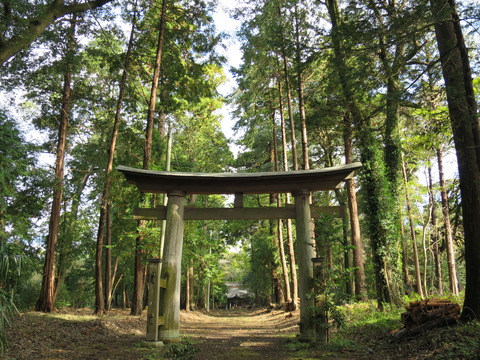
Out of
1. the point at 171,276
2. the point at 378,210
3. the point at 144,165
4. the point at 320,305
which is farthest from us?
the point at 144,165

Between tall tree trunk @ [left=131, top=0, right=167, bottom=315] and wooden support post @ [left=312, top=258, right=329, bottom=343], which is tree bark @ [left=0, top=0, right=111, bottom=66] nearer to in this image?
tall tree trunk @ [left=131, top=0, right=167, bottom=315]

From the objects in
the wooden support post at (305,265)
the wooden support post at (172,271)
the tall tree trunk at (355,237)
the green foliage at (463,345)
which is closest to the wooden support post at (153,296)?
the wooden support post at (172,271)

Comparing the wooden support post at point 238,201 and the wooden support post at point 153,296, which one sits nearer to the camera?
the wooden support post at point 153,296

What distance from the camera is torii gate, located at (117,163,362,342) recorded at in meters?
6.61

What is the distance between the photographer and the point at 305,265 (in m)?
6.74

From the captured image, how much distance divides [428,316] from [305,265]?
7.40 ft

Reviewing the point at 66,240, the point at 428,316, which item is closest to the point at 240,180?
the point at 428,316

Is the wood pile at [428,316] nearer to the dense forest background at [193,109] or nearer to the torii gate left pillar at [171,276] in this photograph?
the dense forest background at [193,109]

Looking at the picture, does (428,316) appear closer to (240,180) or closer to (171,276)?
(240,180)

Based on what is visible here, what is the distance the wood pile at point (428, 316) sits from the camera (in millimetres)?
5508

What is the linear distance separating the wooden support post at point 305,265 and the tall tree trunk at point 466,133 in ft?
8.40

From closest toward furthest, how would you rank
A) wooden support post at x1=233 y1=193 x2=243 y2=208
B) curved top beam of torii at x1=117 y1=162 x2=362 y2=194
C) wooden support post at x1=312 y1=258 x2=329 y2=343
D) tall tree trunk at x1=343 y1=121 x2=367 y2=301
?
1. wooden support post at x1=312 y1=258 x2=329 y2=343
2. curved top beam of torii at x1=117 y1=162 x2=362 y2=194
3. wooden support post at x1=233 y1=193 x2=243 y2=208
4. tall tree trunk at x1=343 y1=121 x2=367 y2=301

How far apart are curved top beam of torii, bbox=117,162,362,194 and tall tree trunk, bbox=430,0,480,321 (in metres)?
1.84

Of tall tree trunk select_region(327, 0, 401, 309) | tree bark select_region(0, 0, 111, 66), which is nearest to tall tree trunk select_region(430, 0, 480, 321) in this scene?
tall tree trunk select_region(327, 0, 401, 309)
